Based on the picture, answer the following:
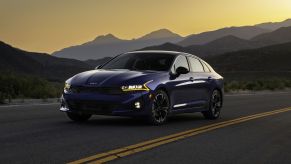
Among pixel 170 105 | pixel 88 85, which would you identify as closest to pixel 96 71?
pixel 88 85

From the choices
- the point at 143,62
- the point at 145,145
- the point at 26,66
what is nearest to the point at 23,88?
the point at 143,62

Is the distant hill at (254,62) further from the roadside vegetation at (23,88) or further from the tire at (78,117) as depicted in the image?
the tire at (78,117)

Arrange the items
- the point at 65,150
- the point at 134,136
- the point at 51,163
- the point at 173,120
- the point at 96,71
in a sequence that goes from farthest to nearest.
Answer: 1. the point at 173,120
2. the point at 96,71
3. the point at 134,136
4. the point at 65,150
5. the point at 51,163

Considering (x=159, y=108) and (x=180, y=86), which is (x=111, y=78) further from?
(x=180, y=86)

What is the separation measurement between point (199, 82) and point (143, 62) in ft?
5.36

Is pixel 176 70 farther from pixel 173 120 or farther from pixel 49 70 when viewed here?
pixel 49 70

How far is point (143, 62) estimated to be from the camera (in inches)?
510

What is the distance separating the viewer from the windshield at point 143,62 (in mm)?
12781

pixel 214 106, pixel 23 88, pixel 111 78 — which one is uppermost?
pixel 111 78

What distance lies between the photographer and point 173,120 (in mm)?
13672

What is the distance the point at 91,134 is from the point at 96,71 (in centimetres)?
237

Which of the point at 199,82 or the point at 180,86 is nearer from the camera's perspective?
the point at 180,86

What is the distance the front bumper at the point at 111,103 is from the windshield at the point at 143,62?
4.37 feet

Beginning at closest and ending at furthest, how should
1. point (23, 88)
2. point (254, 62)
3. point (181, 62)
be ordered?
point (181, 62)
point (23, 88)
point (254, 62)
